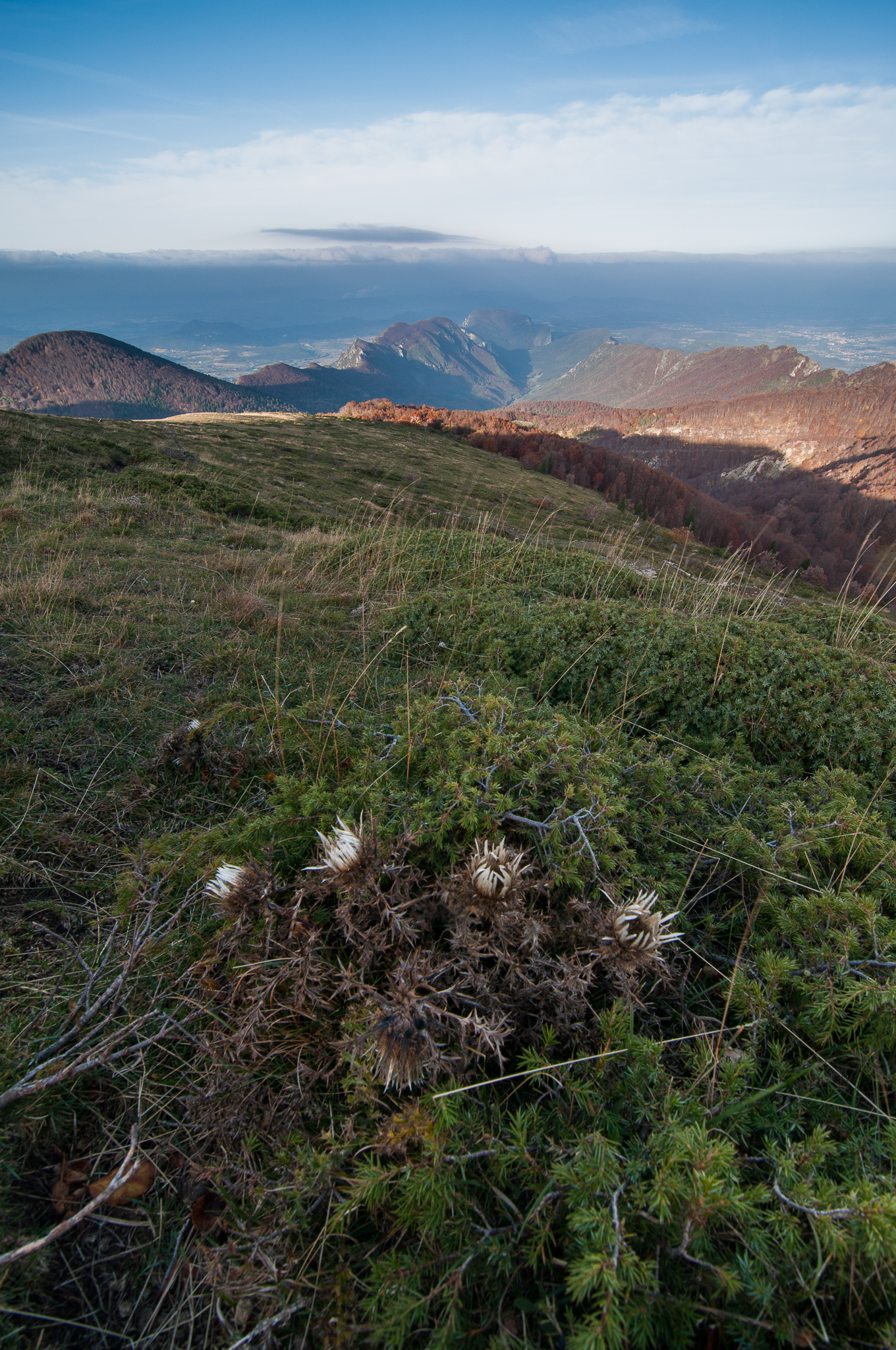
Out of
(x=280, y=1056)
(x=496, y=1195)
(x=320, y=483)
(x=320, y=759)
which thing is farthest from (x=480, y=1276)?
(x=320, y=483)

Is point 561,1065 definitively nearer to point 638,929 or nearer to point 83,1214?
point 638,929

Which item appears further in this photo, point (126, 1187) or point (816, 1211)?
point (126, 1187)

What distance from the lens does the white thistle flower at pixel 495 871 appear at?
1.73 m

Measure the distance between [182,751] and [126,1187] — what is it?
2.08m

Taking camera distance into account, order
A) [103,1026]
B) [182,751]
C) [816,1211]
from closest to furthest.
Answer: [816,1211], [103,1026], [182,751]

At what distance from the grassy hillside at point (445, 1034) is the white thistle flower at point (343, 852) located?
2 centimetres

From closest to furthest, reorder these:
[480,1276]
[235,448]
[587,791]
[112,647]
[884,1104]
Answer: [480,1276] < [884,1104] < [587,791] < [112,647] < [235,448]

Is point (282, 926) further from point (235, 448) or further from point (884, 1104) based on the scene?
point (235, 448)

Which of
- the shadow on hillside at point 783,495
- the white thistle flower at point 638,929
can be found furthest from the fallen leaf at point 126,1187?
the shadow on hillside at point 783,495

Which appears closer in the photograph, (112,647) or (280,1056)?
(280,1056)

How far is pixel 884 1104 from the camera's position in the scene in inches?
62.9

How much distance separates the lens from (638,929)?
179cm

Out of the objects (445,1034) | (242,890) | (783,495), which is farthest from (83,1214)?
(783,495)

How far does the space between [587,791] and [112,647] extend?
13.8 feet
